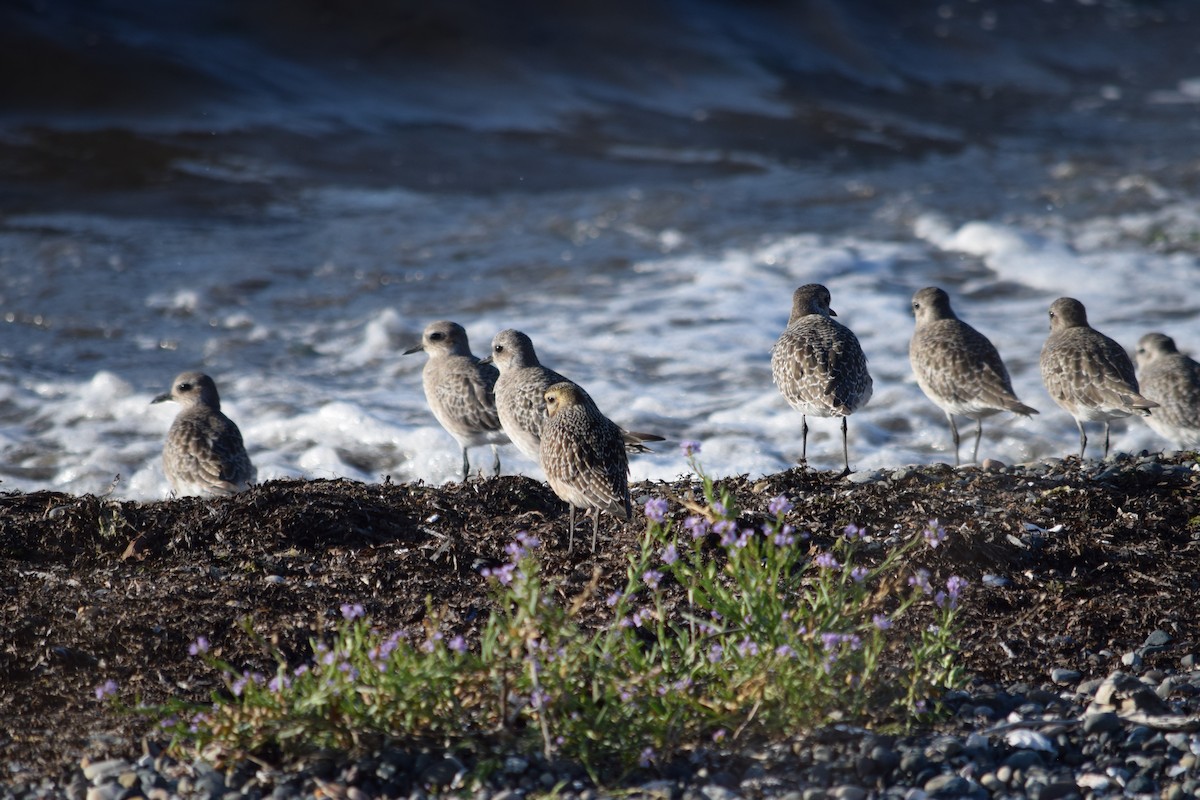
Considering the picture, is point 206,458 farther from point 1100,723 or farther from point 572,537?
point 1100,723

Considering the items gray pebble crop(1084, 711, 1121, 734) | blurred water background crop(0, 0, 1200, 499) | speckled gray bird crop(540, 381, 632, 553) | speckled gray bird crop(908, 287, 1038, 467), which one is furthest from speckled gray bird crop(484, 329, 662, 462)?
gray pebble crop(1084, 711, 1121, 734)

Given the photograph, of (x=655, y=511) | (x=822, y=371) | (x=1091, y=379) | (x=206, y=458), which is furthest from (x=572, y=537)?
(x=1091, y=379)

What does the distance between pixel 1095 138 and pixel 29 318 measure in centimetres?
1594

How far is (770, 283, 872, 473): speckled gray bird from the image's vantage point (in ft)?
23.7

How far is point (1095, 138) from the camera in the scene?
20000 mm

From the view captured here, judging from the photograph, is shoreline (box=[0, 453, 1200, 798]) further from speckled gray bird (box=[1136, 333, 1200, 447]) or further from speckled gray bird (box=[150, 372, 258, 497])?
speckled gray bird (box=[1136, 333, 1200, 447])

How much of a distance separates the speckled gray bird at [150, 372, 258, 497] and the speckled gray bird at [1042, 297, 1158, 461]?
190 inches

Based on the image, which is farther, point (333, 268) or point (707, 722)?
point (333, 268)

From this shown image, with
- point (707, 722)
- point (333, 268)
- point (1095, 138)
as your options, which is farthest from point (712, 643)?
point (1095, 138)

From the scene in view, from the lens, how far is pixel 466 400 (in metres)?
8.09

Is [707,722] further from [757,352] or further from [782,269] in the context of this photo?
[782,269]

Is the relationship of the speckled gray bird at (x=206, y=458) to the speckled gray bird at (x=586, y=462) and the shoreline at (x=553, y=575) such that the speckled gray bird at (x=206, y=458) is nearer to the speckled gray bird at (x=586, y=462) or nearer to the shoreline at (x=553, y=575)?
the shoreline at (x=553, y=575)

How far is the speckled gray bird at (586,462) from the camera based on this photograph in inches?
217

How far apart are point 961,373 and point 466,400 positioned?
3.10 meters
